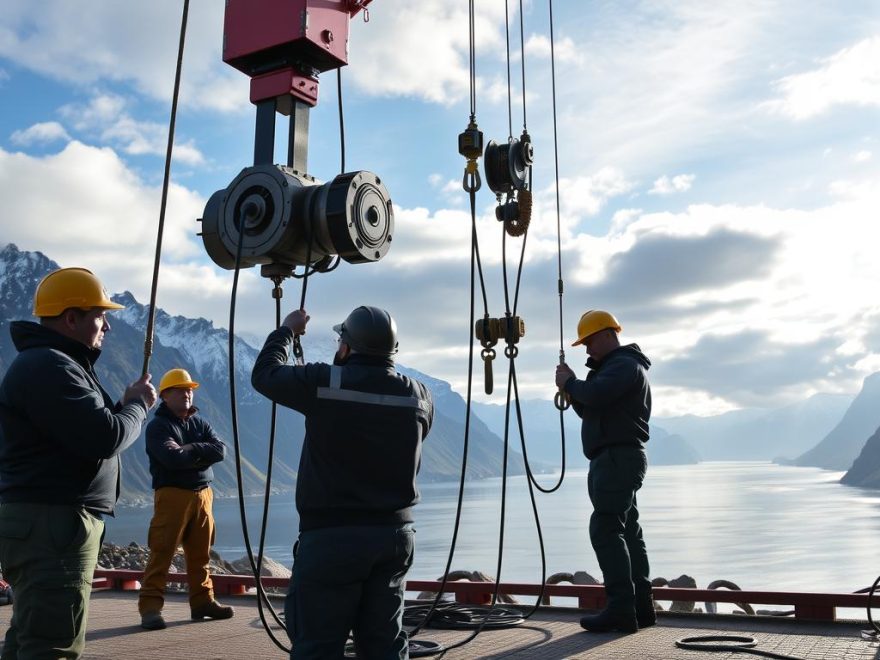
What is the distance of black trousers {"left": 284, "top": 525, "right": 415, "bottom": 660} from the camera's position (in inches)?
126

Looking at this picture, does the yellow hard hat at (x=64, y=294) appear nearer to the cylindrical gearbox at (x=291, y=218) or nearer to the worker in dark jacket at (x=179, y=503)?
the cylindrical gearbox at (x=291, y=218)

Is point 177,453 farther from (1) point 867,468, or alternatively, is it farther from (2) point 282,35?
(1) point 867,468

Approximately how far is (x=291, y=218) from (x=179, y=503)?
9.67ft

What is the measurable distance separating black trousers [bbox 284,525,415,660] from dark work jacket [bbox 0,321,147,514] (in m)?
0.81

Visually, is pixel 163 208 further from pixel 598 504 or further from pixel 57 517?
pixel 598 504

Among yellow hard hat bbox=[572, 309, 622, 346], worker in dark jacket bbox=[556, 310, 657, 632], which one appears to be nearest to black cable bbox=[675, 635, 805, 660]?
worker in dark jacket bbox=[556, 310, 657, 632]

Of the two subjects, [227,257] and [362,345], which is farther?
[227,257]

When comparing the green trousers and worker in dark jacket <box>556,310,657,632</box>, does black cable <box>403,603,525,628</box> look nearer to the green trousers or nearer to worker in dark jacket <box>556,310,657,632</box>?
worker in dark jacket <box>556,310,657,632</box>


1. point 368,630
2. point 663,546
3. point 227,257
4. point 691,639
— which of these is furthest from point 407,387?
point 663,546

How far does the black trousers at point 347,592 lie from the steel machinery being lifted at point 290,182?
54.2 inches

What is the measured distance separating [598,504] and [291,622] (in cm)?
263

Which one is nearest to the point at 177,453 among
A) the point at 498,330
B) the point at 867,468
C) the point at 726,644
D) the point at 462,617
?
the point at 462,617

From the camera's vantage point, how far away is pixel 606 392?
5328mm

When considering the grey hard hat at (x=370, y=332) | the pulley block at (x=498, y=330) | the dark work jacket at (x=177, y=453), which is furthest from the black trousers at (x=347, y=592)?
the dark work jacket at (x=177, y=453)
